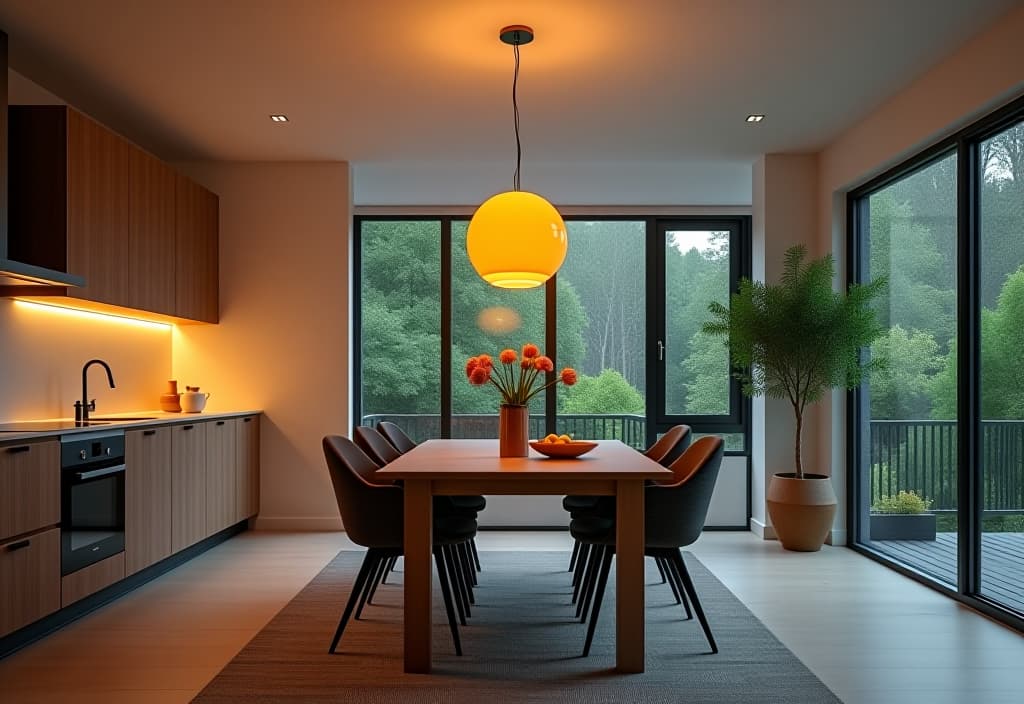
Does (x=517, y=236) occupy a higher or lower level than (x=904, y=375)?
higher

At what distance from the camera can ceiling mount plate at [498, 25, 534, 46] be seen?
3.64m

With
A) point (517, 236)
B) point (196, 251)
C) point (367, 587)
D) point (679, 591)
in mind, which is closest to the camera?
point (517, 236)

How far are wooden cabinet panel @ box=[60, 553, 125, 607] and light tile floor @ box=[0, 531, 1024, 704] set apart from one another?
5.8 inches

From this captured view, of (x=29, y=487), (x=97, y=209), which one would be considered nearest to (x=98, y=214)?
(x=97, y=209)

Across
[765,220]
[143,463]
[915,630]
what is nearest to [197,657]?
[143,463]

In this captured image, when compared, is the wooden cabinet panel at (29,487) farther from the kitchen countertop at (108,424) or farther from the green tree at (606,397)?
the green tree at (606,397)

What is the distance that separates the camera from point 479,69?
13.8 ft

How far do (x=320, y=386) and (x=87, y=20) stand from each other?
3.03 meters

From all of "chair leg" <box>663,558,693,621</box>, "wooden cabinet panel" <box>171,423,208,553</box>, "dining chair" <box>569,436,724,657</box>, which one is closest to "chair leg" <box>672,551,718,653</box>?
"dining chair" <box>569,436,724,657</box>

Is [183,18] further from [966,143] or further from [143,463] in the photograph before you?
[966,143]

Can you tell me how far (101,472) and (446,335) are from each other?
10.8 feet

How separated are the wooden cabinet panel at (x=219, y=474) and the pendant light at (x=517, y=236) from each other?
246cm

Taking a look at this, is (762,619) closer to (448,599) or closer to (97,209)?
(448,599)

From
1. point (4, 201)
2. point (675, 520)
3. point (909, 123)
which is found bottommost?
point (675, 520)
